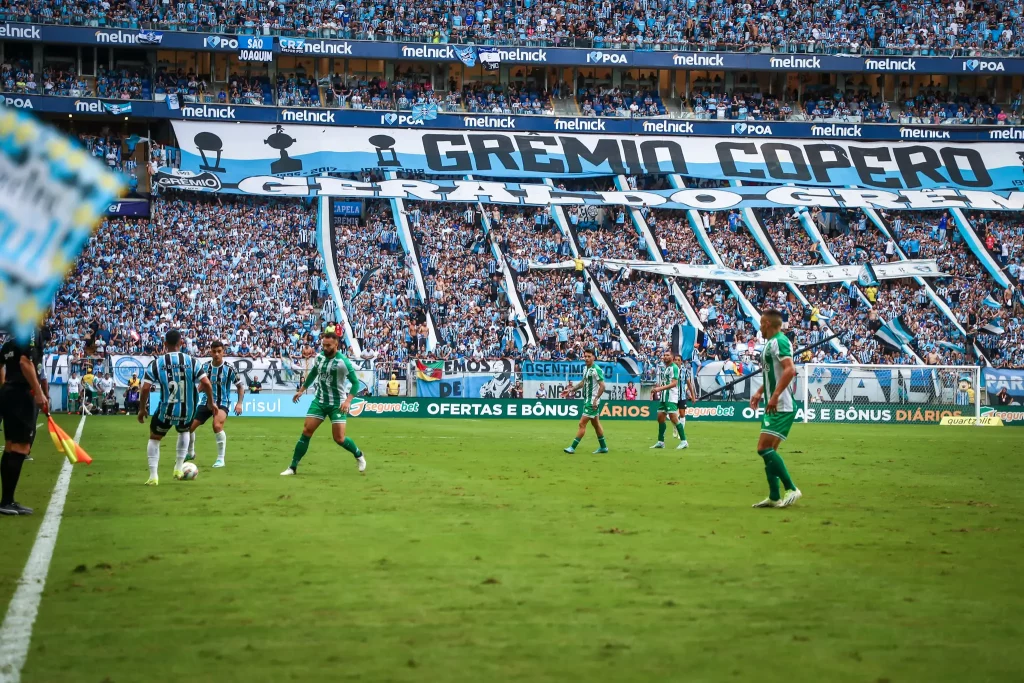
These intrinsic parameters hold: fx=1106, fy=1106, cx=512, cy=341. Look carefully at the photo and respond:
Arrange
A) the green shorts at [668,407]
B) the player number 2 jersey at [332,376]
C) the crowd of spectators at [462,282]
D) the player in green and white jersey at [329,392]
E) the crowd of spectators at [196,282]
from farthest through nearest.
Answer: the crowd of spectators at [462,282] < the crowd of spectators at [196,282] < the green shorts at [668,407] < the player number 2 jersey at [332,376] < the player in green and white jersey at [329,392]

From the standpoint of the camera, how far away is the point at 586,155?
6303 cm

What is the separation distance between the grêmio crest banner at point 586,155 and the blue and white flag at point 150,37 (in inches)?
182

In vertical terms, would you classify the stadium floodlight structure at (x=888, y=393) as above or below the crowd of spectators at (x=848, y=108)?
below

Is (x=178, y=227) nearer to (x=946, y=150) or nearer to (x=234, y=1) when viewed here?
(x=234, y=1)

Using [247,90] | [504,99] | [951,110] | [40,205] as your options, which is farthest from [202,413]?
[951,110]

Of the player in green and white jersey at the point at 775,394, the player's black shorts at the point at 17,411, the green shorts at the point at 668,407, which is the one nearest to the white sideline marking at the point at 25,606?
the player's black shorts at the point at 17,411

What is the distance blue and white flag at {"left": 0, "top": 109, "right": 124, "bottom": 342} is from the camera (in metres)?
8.80

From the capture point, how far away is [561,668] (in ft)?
21.8

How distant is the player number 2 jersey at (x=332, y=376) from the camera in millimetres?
18641

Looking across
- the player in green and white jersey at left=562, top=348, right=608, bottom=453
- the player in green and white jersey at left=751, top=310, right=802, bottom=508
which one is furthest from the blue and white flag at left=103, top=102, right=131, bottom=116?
the player in green and white jersey at left=751, top=310, right=802, bottom=508

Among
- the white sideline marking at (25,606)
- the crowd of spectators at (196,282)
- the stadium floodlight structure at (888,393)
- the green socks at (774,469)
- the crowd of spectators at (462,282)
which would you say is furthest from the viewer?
the crowd of spectators at (462,282)

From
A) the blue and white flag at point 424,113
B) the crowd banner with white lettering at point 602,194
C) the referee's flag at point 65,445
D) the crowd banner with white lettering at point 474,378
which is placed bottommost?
the crowd banner with white lettering at point 474,378

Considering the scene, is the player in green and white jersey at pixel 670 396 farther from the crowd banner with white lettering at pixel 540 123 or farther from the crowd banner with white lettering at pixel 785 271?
the crowd banner with white lettering at pixel 540 123

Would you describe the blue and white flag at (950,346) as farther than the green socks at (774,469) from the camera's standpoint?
Yes
